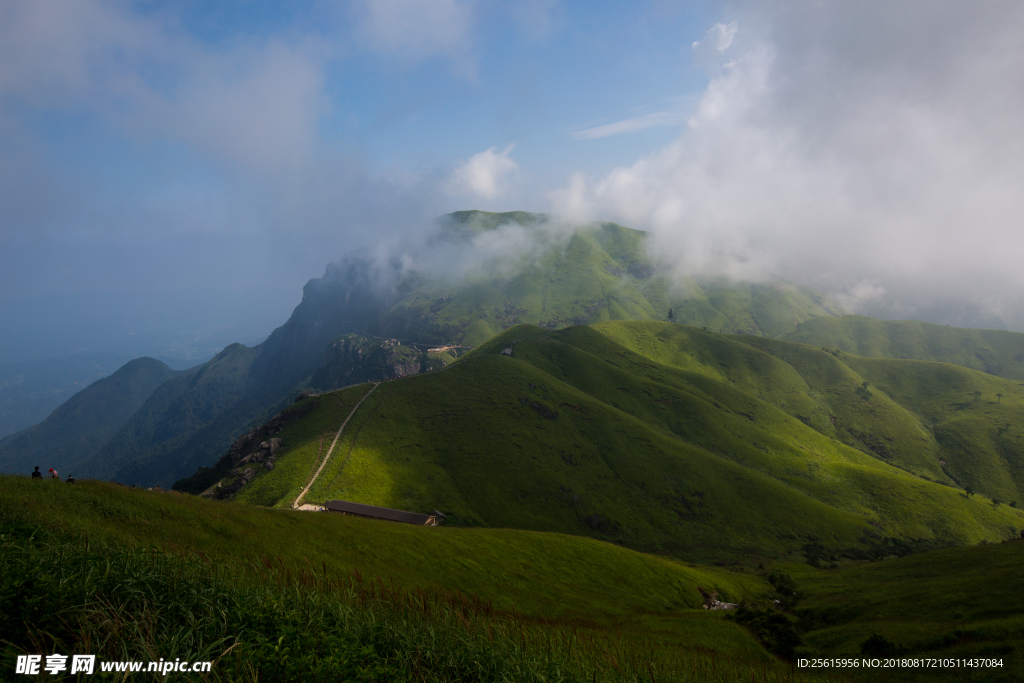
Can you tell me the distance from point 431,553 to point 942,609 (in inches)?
1871

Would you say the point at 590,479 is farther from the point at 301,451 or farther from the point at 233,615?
the point at 233,615

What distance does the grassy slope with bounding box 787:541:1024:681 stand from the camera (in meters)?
29.1

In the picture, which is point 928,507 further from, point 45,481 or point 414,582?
point 45,481

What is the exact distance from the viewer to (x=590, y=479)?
462 feet

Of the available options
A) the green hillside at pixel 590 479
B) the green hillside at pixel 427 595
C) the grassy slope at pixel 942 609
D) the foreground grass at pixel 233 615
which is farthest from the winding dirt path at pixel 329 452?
the grassy slope at pixel 942 609

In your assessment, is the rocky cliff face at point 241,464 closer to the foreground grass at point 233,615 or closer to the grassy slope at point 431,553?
the grassy slope at point 431,553

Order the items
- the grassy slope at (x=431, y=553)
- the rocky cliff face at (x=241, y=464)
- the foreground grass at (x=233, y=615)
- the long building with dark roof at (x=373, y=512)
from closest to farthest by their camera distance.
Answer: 1. the foreground grass at (x=233, y=615)
2. the grassy slope at (x=431, y=553)
3. the long building with dark roof at (x=373, y=512)
4. the rocky cliff face at (x=241, y=464)

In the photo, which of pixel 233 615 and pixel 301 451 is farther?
pixel 301 451

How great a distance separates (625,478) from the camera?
475ft

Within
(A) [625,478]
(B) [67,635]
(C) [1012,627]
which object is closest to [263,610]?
(B) [67,635]

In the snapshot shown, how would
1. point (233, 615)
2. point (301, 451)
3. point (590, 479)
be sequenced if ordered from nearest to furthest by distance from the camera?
point (233, 615) < point (301, 451) < point (590, 479)

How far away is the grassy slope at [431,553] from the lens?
73.9ft

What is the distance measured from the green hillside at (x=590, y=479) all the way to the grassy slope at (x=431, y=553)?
52.4 metres

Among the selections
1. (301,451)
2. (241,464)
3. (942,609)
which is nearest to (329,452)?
(301,451)
